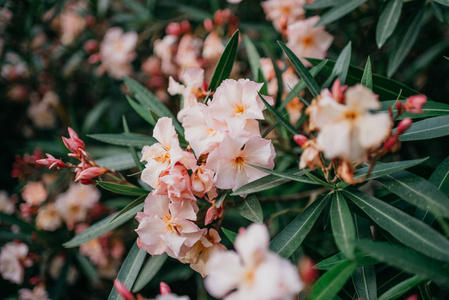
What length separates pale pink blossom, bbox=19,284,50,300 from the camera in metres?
1.54

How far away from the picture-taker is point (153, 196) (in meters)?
0.86

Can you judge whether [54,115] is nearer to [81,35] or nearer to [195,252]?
[81,35]

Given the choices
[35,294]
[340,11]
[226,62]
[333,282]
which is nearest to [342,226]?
[333,282]

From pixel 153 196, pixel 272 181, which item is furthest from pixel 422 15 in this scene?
pixel 153 196

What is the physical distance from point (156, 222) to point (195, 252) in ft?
0.43

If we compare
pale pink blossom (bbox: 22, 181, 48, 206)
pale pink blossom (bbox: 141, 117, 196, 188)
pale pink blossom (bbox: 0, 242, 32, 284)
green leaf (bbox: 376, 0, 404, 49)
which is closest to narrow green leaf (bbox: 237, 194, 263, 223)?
pale pink blossom (bbox: 141, 117, 196, 188)

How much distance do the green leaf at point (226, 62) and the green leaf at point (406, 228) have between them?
512 mm

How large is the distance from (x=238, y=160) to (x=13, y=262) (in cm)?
132

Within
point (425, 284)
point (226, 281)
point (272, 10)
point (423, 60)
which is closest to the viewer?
point (226, 281)

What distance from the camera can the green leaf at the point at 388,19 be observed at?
3.71 ft

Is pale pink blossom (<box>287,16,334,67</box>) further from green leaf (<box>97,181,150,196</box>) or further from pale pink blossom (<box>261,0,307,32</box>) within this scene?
green leaf (<box>97,181,150,196</box>)

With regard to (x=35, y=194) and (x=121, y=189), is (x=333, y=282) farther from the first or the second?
(x=35, y=194)

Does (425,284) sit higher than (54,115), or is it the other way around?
(425,284)

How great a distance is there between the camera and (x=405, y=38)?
4.16ft
